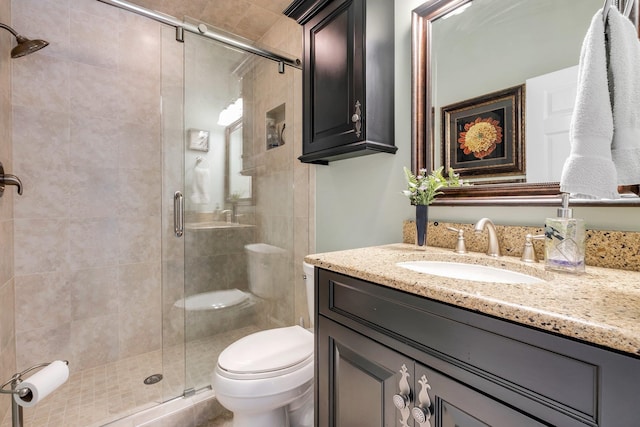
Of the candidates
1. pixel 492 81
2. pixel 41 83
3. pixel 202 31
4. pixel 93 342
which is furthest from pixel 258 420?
pixel 41 83

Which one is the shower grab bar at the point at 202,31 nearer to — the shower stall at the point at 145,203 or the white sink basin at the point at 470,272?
the shower stall at the point at 145,203

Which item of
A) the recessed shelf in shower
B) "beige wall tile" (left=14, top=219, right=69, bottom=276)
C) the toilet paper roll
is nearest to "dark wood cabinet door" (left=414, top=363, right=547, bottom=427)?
the toilet paper roll

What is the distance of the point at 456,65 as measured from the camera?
1.18 m

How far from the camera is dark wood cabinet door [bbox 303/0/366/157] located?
1.28 metres

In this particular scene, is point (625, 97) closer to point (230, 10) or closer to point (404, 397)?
point (404, 397)

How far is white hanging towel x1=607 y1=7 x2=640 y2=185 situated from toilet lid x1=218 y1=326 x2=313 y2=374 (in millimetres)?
1231

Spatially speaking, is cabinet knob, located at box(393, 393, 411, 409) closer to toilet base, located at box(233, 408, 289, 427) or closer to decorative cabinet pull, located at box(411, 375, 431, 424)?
decorative cabinet pull, located at box(411, 375, 431, 424)

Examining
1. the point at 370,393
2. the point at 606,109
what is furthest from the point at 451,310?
the point at 606,109

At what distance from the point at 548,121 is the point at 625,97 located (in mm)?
352

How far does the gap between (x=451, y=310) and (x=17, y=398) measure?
137 centimetres

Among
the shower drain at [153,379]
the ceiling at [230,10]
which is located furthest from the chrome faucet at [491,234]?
the shower drain at [153,379]

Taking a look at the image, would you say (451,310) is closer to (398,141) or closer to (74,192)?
(398,141)

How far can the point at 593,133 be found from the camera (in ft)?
1.95

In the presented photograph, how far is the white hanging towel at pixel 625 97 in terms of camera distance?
59 centimetres
